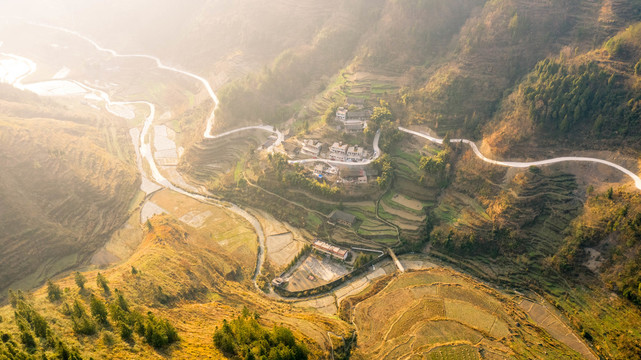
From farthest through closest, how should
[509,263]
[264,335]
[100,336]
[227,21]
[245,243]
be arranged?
[227,21]
[245,243]
[509,263]
[264,335]
[100,336]

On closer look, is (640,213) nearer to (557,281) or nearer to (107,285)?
(557,281)

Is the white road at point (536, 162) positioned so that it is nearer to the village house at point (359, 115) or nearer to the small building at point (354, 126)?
the village house at point (359, 115)

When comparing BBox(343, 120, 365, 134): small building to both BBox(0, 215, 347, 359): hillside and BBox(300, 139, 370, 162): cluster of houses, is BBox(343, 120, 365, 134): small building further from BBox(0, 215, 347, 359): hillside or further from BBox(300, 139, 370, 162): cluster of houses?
BBox(0, 215, 347, 359): hillside

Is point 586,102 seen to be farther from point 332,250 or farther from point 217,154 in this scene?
point 217,154

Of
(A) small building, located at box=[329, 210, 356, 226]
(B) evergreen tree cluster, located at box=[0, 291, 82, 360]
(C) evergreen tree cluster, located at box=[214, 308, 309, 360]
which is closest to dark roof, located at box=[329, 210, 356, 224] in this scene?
(A) small building, located at box=[329, 210, 356, 226]

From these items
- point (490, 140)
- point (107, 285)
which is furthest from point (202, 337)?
point (490, 140)

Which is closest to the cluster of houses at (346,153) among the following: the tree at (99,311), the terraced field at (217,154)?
the terraced field at (217,154)

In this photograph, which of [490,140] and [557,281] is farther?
[490,140]
